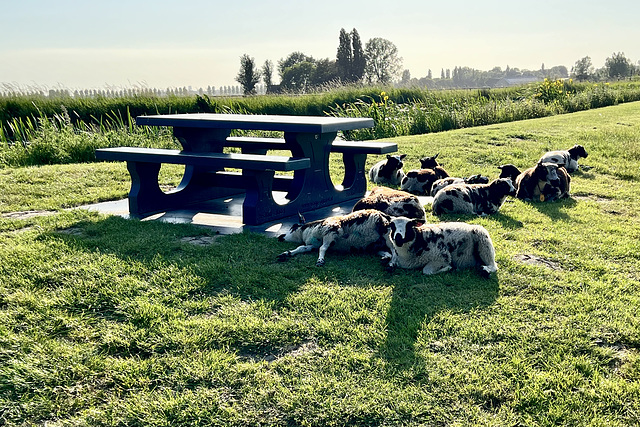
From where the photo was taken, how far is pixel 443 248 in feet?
17.5

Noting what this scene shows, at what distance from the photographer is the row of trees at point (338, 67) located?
69312mm

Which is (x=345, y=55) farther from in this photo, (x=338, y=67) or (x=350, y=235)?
(x=350, y=235)

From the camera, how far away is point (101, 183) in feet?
32.8

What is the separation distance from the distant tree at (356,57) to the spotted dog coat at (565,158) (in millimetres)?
70241

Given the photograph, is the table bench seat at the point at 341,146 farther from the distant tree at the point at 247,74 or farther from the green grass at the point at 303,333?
the distant tree at the point at 247,74

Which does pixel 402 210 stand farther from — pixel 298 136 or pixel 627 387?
pixel 627 387

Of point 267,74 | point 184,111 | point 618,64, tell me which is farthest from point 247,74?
point 618,64

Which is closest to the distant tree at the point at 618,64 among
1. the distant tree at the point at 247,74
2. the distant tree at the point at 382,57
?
the distant tree at the point at 382,57

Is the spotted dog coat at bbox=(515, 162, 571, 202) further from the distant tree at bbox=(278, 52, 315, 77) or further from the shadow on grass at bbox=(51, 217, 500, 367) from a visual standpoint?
the distant tree at bbox=(278, 52, 315, 77)

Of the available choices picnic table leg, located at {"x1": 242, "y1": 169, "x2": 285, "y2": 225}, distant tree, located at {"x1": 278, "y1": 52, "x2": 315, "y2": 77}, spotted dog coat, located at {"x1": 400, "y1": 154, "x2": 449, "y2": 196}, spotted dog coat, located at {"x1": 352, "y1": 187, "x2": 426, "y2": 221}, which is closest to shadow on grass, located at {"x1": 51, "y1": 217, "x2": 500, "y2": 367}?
picnic table leg, located at {"x1": 242, "y1": 169, "x2": 285, "y2": 225}

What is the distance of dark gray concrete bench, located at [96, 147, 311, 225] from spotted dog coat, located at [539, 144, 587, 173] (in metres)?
5.59

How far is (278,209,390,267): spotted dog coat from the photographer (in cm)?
581

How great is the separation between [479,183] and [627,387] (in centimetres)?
493

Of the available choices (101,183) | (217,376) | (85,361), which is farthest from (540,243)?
(101,183)
